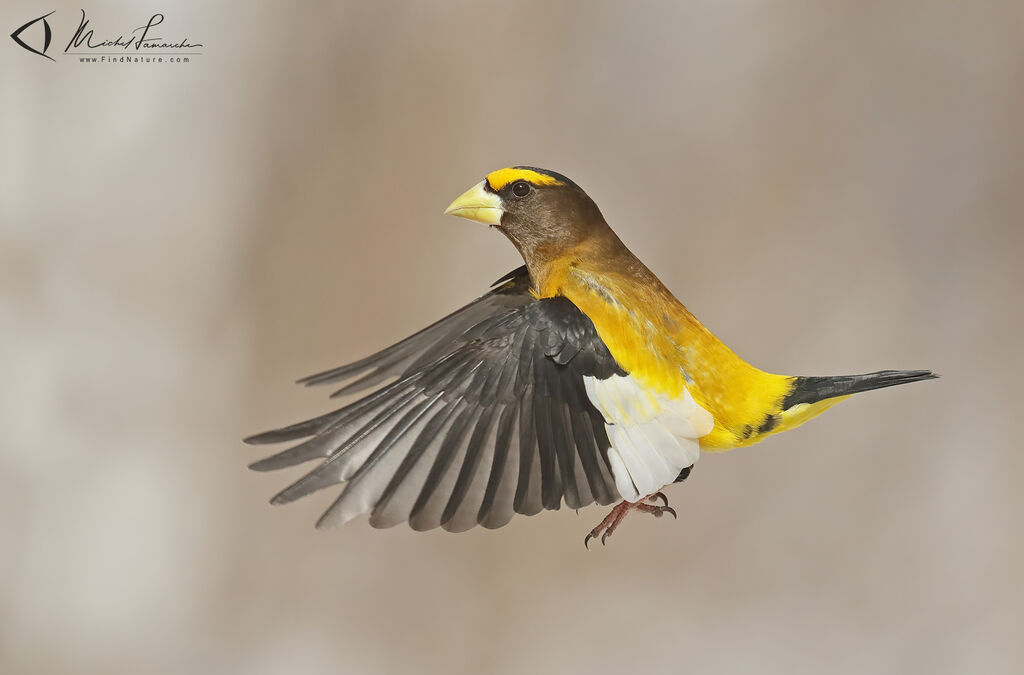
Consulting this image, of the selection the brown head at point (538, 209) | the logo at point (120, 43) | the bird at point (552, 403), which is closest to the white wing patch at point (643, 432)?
the bird at point (552, 403)

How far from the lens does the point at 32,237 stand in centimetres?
131

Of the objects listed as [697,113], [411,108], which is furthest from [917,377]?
[411,108]

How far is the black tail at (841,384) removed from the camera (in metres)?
0.64

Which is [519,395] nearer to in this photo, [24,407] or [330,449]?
[330,449]

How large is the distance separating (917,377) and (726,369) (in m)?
0.12

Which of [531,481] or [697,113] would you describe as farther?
[697,113]

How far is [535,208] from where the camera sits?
2.31ft

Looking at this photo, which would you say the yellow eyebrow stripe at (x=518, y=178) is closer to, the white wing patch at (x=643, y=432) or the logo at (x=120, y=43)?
the white wing patch at (x=643, y=432)

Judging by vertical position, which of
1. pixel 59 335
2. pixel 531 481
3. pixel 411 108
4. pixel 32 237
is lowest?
pixel 531 481

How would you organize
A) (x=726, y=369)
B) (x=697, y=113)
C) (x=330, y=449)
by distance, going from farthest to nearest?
(x=697, y=113)
(x=726, y=369)
(x=330, y=449)

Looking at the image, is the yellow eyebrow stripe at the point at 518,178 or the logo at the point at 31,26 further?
the logo at the point at 31,26

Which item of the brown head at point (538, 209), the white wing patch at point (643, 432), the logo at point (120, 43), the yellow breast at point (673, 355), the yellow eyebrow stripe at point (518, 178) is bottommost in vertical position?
the white wing patch at point (643, 432)

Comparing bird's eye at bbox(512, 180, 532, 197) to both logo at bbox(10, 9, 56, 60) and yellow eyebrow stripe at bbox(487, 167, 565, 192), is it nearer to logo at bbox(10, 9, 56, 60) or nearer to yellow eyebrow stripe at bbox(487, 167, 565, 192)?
yellow eyebrow stripe at bbox(487, 167, 565, 192)

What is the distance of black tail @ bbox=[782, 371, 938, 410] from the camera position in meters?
0.64
